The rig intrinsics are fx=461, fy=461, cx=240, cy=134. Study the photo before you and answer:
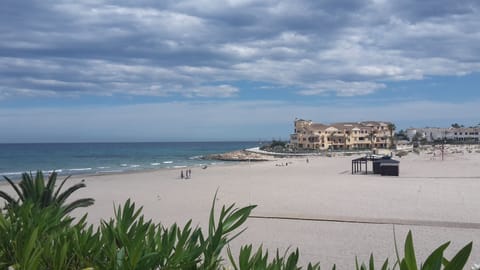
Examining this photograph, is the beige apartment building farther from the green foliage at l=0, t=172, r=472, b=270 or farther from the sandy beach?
the green foliage at l=0, t=172, r=472, b=270

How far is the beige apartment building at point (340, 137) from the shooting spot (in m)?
90.3

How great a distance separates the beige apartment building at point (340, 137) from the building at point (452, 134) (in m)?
25.8

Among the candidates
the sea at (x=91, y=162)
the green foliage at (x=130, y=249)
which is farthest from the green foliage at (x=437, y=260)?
the sea at (x=91, y=162)

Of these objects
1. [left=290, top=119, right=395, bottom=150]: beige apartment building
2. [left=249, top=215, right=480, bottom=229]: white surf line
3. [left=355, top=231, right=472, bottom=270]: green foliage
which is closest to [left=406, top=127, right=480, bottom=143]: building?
[left=290, top=119, right=395, bottom=150]: beige apartment building

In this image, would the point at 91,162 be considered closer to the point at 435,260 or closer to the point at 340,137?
the point at 340,137

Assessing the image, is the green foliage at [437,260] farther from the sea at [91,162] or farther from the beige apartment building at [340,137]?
the beige apartment building at [340,137]

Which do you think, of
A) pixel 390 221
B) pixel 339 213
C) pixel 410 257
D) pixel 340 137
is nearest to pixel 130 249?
pixel 410 257

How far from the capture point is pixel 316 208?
48.1 feet

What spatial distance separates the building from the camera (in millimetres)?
116250

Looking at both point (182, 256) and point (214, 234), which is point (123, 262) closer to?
point (182, 256)

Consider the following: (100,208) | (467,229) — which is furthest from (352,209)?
(100,208)

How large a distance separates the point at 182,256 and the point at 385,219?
1090cm

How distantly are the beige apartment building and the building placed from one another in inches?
1014

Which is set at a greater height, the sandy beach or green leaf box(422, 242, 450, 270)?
green leaf box(422, 242, 450, 270)
